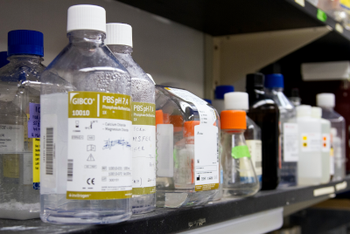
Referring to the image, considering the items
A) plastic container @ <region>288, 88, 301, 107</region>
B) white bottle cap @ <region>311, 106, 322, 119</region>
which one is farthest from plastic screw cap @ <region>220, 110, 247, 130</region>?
plastic container @ <region>288, 88, 301, 107</region>

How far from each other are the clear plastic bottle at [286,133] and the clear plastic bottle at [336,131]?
39cm

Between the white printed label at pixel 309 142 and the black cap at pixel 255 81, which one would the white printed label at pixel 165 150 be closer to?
the black cap at pixel 255 81

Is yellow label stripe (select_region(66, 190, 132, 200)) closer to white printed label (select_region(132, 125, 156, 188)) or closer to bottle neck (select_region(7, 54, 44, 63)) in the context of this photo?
white printed label (select_region(132, 125, 156, 188))

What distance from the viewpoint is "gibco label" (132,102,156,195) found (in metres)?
0.69

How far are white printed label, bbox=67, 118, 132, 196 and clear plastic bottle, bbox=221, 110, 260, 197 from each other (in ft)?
1.56

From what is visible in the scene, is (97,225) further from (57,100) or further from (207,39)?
(207,39)

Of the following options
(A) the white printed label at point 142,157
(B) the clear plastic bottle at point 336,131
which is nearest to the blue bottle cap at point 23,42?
(A) the white printed label at point 142,157

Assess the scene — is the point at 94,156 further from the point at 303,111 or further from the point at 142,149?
the point at 303,111

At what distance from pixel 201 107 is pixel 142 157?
0.58ft

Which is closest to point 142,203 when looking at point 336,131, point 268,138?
point 268,138

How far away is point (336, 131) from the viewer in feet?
5.88

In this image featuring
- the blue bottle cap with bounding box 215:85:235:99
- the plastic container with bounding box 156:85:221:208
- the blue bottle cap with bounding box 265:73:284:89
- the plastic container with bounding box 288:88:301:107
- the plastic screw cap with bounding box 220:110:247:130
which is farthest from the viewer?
the plastic container with bounding box 288:88:301:107

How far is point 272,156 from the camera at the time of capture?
1.19 meters

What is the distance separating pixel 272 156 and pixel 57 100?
0.75 meters
